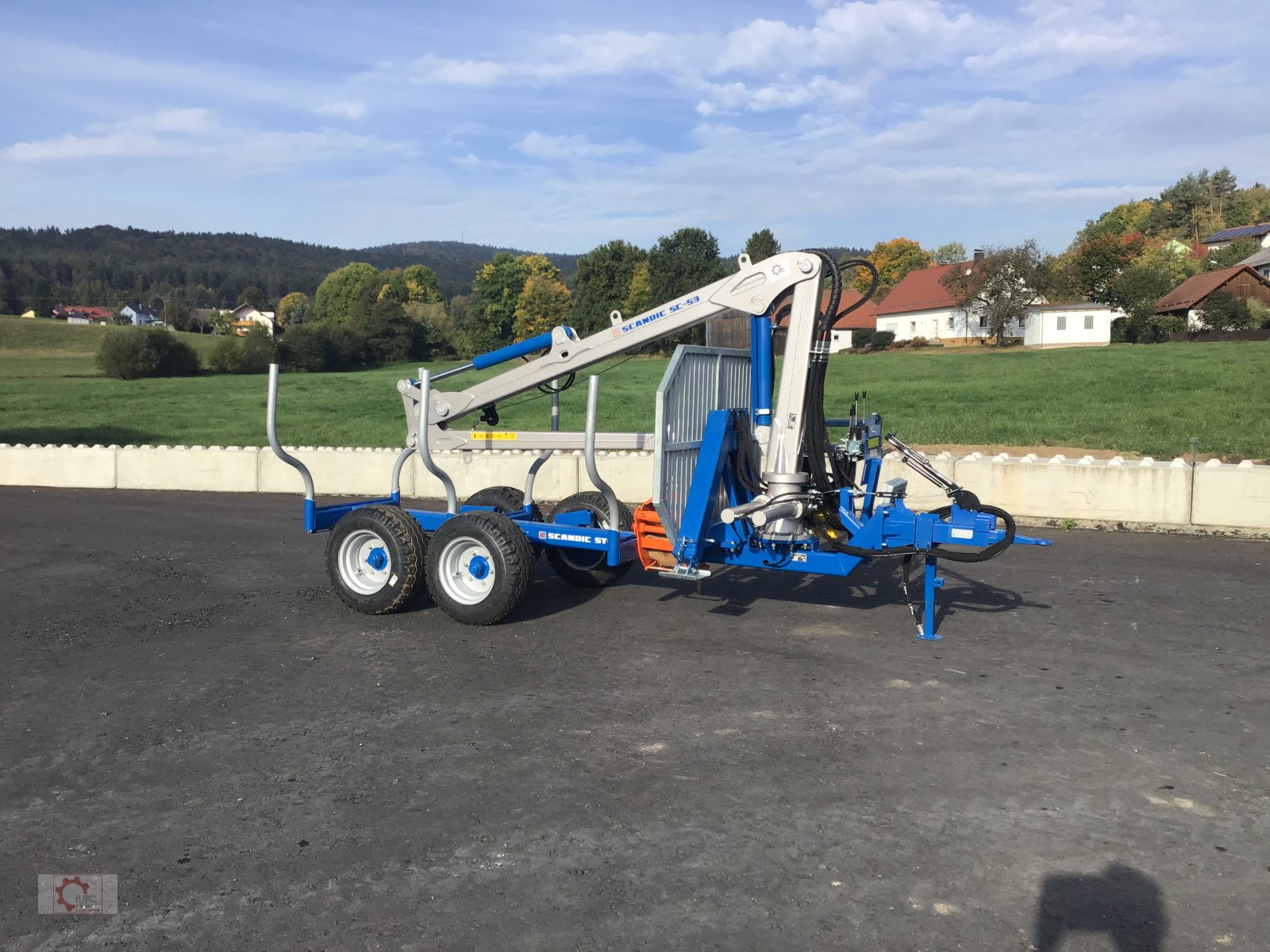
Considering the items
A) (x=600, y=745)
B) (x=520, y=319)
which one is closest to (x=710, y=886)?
(x=600, y=745)

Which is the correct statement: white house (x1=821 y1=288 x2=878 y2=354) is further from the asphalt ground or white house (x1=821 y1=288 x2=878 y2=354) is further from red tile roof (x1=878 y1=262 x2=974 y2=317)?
the asphalt ground

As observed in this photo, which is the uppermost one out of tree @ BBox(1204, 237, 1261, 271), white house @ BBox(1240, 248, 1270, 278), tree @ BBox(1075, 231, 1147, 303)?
tree @ BBox(1204, 237, 1261, 271)

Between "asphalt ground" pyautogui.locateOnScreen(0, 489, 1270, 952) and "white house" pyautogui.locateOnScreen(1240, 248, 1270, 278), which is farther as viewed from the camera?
"white house" pyautogui.locateOnScreen(1240, 248, 1270, 278)

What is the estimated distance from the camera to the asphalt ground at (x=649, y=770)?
14.3 ft

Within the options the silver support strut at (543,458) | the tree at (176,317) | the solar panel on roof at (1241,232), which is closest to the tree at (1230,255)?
the solar panel on roof at (1241,232)

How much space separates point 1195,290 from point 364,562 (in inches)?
2685

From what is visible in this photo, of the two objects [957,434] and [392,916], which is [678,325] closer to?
[392,916]

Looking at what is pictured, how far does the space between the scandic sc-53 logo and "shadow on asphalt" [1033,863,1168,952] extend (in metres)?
5.63

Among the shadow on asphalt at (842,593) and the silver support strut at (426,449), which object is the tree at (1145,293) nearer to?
the shadow on asphalt at (842,593)

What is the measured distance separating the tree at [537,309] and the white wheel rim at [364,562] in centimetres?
8402

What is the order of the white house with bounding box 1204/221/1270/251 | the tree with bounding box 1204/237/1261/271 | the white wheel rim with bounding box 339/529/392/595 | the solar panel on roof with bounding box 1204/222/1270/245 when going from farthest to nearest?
the solar panel on roof with bounding box 1204/222/1270/245 < the white house with bounding box 1204/221/1270/251 < the tree with bounding box 1204/237/1261/271 < the white wheel rim with bounding box 339/529/392/595

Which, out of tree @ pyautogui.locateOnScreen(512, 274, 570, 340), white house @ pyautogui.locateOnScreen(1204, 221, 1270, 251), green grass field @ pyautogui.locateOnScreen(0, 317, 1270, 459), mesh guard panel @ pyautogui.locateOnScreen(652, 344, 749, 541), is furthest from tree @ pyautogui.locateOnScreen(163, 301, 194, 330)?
mesh guard panel @ pyautogui.locateOnScreen(652, 344, 749, 541)

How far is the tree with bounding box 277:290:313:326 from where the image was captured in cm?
15412

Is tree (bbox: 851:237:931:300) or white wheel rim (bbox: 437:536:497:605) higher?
tree (bbox: 851:237:931:300)
